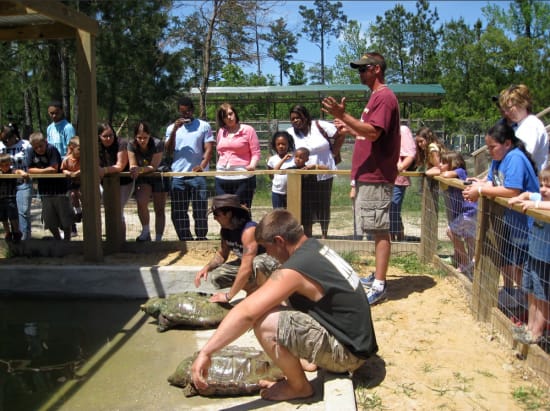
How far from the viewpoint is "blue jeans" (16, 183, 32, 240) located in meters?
6.82

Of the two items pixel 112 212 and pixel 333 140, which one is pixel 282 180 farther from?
pixel 112 212

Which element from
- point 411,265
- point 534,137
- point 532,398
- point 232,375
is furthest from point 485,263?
point 232,375

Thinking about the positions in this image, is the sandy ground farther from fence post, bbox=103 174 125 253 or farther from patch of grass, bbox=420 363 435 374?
fence post, bbox=103 174 125 253

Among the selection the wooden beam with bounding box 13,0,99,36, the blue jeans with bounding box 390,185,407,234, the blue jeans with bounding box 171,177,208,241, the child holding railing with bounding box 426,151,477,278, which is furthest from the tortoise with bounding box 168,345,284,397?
the wooden beam with bounding box 13,0,99,36

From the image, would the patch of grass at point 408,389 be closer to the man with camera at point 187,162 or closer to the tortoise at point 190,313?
the tortoise at point 190,313

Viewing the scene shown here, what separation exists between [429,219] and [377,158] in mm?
1770

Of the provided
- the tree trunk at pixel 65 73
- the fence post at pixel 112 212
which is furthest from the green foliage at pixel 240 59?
the fence post at pixel 112 212

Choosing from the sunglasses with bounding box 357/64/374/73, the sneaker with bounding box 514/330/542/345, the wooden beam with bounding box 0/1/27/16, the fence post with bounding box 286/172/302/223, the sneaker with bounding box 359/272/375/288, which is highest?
the wooden beam with bounding box 0/1/27/16

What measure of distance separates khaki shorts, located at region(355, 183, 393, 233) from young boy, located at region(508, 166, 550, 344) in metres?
1.23

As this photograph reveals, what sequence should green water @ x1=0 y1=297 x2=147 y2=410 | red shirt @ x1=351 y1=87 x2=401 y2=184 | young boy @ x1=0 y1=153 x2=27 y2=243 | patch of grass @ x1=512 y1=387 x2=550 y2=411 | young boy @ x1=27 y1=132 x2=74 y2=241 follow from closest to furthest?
patch of grass @ x1=512 y1=387 x2=550 y2=411
green water @ x1=0 y1=297 x2=147 y2=410
red shirt @ x1=351 y1=87 x2=401 y2=184
young boy @ x1=27 y1=132 x2=74 y2=241
young boy @ x1=0 y1=153 x2=27 y2=243

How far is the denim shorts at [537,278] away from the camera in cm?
349

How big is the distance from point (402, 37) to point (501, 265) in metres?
43.2

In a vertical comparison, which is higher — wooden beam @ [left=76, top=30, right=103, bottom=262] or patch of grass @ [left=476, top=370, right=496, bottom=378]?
wooden beam @ [left=76, top=30, right=103, bottom=262]

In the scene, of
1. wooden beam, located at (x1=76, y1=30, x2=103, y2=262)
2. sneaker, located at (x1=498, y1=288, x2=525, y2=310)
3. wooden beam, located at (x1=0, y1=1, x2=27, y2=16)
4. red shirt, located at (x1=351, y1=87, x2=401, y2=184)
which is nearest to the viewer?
sneaker, located at (x1=498, y1=288, x2=525, y2=310)
